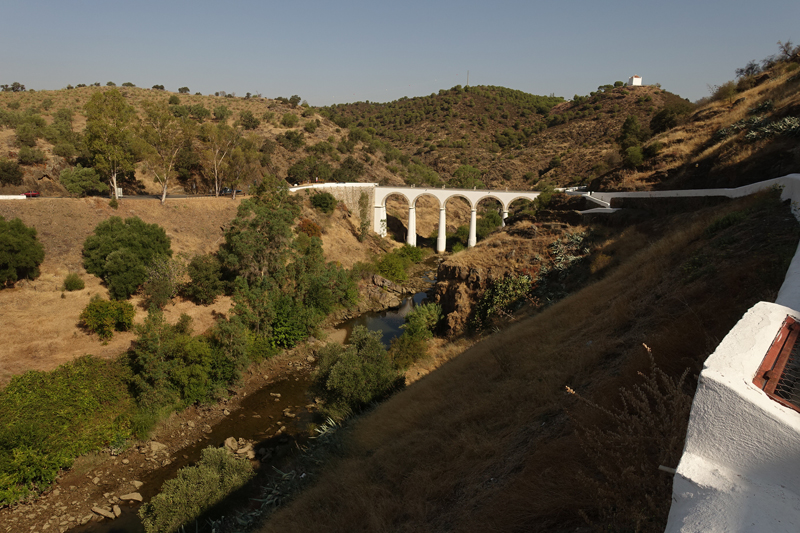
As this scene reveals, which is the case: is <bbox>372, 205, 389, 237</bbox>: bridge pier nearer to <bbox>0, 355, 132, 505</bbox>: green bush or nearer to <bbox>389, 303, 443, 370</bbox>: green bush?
<bbox>389, 303, 443, 370</bbox>: green bush

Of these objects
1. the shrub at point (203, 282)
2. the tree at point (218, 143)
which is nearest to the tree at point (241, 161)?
the tree at point (218, 143)

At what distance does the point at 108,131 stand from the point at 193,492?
2103 cm

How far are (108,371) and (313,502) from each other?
1093cm

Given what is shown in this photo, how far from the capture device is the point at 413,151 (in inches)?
2773

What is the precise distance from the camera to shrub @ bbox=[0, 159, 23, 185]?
82.9ft

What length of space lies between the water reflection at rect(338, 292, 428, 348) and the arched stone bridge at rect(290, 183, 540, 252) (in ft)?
38.8

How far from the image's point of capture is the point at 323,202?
3469 cm

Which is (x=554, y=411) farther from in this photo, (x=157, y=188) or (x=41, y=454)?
(x=157, y=188)

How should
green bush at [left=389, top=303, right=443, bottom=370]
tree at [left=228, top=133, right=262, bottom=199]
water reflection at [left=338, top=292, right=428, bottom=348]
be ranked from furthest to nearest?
tree at [left=228, top=133, right=262, bottom=199], water reflection at [left=338, top=292, right=428, bottom=348], green bush at [left=389, top=303, right=443, bottom=370]

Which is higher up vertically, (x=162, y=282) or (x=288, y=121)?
(x=288, y=121)

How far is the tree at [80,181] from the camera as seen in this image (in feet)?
77.3

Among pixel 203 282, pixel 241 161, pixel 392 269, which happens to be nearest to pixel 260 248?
pixel 203 282

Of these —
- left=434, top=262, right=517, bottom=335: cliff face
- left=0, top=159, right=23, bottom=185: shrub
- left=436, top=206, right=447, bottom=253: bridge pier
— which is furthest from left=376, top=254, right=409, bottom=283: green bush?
left=0, top=159, right=23, bottom=185: shrub

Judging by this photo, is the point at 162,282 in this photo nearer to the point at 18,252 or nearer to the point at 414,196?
the point at 18,252
